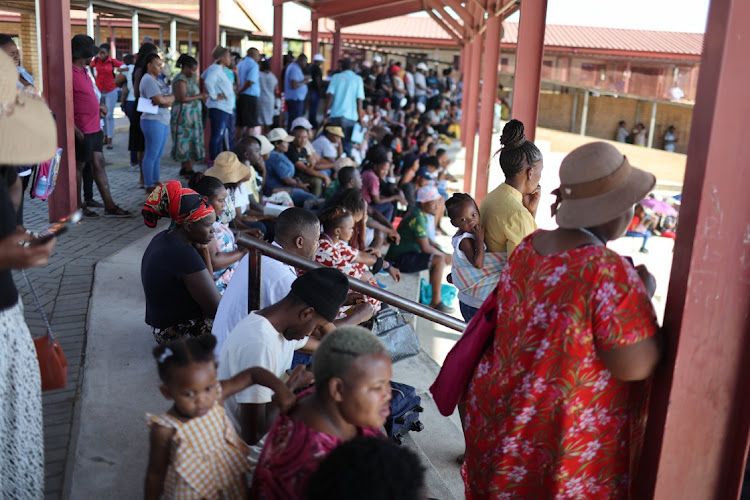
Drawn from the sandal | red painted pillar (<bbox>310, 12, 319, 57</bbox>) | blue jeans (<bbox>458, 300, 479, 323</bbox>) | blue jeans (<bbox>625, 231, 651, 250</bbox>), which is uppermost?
red painted pillar (<bbox>310, 12, 319, 57</bbox>)

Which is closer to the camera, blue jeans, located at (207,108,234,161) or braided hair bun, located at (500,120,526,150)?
braided hair bun, located at (500,120,526,150)

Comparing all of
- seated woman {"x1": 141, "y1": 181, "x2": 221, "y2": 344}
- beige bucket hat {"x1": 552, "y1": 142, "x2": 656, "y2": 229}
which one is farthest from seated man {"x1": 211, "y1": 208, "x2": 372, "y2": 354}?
beige bucket hat {"x1": 552, "y1": 142, "x2": 656, "y2": 229}

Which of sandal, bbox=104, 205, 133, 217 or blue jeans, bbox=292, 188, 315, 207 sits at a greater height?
blue jeans, bbox=292, 188, 315, 207

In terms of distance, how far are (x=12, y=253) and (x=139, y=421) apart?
159 centimetres

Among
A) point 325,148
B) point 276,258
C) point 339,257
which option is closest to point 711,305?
point 276,258

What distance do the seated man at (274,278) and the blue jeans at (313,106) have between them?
10363mm

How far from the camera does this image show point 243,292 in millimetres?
3209

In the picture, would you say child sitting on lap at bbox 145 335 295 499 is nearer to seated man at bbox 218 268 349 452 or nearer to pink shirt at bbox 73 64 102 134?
seated man at bbox 218 268 349 452

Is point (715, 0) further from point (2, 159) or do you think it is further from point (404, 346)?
point (404, 346)

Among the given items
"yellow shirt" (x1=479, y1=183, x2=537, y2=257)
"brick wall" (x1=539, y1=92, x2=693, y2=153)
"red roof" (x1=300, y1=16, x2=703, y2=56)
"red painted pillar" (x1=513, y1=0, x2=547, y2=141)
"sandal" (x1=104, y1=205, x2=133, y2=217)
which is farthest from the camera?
"red roof" (x1=300, y1=16, x2=703, y2=56)

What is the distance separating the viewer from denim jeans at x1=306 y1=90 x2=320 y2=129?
540 inches

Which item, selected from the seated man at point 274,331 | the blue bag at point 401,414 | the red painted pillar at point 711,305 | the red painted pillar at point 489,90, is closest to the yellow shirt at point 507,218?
the blue bag at point 401,414

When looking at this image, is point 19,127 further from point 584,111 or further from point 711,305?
point 584,111

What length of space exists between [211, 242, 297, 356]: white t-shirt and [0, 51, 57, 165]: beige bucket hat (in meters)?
1.23
